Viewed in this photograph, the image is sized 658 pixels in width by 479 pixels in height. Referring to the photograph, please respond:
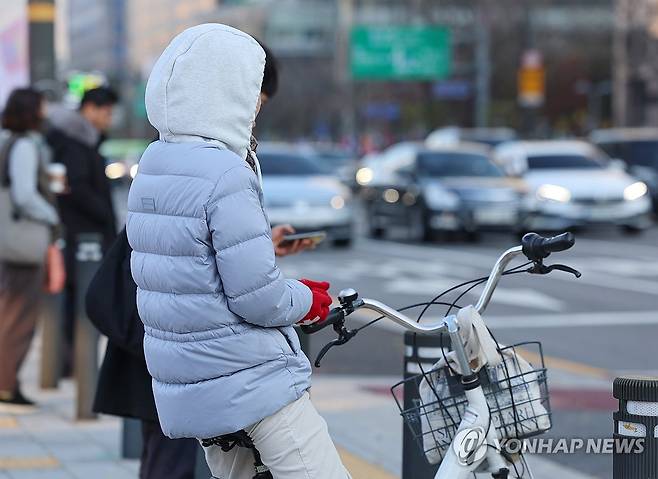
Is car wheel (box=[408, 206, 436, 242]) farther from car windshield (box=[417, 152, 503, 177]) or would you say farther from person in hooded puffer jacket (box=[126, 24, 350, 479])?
person in hooded puffer jacket (box=[126, 24, 350, 479])

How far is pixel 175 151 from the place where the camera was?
145 inches

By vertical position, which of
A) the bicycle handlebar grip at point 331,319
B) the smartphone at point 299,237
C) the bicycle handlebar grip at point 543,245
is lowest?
the smartphone at point 299,237

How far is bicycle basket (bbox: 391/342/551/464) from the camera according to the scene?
12.4 ft

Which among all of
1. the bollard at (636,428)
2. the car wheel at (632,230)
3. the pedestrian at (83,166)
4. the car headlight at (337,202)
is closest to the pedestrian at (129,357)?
the bollard at (636,428)

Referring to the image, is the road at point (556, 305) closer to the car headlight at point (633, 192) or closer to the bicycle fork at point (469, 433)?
the car headlight at point (633, 192)

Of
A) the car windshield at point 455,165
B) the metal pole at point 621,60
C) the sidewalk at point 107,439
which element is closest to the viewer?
the sidewalk at point 107,439

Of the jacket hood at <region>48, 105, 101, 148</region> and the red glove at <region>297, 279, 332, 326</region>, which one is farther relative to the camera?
the jacket hood at <region>48, 105, 101, 148</region>

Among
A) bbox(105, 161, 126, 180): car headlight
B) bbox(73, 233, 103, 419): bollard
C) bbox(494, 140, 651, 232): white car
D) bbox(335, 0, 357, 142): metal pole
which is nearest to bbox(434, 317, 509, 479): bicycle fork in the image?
bbox(73, 233, 103, 419): bollard

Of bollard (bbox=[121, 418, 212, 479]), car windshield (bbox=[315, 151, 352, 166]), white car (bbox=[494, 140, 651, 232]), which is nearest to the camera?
bollard (bbox=[121, 418, 212, 479])

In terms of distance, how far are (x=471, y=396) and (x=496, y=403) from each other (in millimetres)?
98

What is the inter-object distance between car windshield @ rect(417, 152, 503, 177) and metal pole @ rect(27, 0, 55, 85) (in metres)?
13.0

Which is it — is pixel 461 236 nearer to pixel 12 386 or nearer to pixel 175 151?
pixel 12 386

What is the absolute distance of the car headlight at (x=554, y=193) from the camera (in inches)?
941

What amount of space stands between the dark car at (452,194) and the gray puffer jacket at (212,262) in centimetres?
1943
